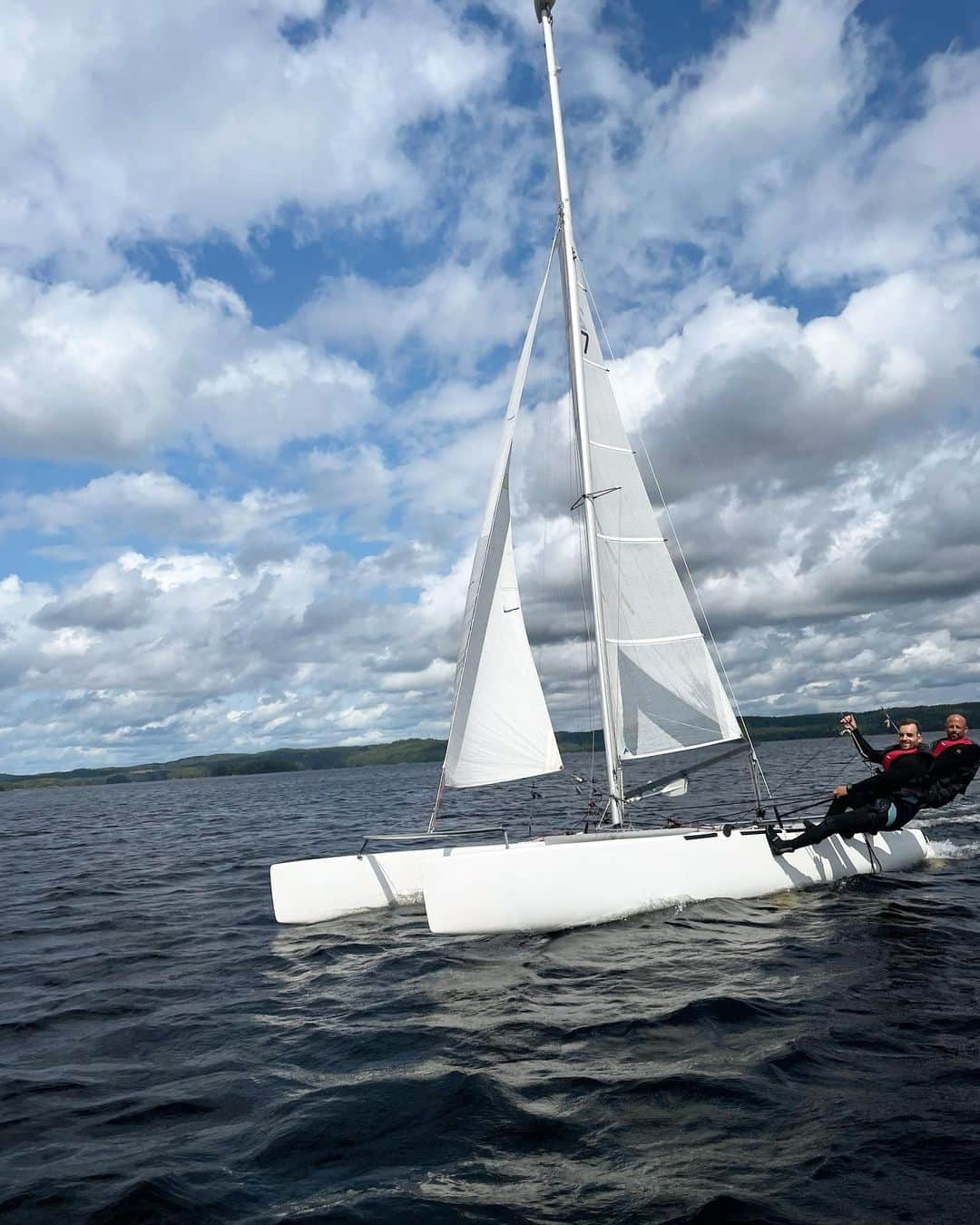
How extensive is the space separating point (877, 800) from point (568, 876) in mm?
4649

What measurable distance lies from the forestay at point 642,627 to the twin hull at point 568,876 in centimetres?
157

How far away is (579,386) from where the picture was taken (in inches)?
468

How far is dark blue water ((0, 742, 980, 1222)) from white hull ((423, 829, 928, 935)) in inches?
11.5

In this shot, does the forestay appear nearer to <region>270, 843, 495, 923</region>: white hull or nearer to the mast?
the mast

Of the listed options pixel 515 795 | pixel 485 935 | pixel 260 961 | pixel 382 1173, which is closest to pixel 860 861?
pixel 485 935

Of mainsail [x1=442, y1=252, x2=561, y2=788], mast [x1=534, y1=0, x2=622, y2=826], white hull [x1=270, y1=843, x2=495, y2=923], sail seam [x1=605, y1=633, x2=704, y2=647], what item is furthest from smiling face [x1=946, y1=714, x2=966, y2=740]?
white hull [x1=270, y1=843, x2=495, y2=923]

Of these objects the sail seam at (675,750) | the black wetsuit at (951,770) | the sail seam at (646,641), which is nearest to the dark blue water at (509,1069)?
the black wetsuit at (951,770)

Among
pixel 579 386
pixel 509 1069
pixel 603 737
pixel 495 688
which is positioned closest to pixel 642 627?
pixel 603 737

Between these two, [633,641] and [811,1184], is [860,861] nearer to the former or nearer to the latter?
[633,641]

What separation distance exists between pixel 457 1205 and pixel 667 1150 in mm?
1242

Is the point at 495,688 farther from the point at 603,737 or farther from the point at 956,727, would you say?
the point at 956,727

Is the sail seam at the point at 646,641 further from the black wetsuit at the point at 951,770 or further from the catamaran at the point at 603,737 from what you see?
the black wetsuit at the point at 951,770

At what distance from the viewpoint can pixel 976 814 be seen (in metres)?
19.0

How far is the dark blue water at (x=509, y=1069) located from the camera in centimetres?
427
